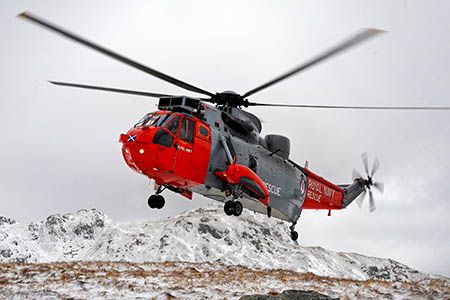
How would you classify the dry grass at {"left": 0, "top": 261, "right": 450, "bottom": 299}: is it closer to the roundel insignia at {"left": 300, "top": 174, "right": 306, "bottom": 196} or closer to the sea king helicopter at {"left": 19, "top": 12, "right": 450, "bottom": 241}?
the sea king helicopter at {"left": 19, "top": 12, "right": 450, "bottom": 241}

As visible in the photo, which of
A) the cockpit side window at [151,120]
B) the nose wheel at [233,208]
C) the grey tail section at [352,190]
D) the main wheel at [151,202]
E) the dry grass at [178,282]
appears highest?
the grey tail section at [352,190]

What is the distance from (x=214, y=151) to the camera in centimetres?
1548

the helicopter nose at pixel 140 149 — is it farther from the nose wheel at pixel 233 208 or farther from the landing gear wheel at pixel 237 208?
the landing gear wheel at pixel 237 208

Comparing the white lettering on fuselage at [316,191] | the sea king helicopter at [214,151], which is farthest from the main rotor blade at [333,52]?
the white lettering on fuselage at [316,191]

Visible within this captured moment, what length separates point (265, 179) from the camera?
58.2ft

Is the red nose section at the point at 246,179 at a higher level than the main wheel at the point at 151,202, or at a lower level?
higher

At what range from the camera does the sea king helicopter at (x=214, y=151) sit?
1359 centimetres

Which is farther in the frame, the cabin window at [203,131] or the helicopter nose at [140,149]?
the cabin window at [203,131]

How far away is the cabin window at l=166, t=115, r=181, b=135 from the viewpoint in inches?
551

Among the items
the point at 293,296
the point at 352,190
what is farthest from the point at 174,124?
the point at 352,190

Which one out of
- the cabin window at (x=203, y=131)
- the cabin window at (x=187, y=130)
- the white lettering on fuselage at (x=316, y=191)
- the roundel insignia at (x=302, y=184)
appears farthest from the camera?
the white lettering on fuselage at (x=316, y=191)

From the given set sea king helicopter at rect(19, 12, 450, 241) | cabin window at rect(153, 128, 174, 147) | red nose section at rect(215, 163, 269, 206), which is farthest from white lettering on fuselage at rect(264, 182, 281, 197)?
cabin window at rect(153, 128, 174, 147)

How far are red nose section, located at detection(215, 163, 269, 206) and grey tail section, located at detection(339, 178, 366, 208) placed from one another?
10418 millimetres

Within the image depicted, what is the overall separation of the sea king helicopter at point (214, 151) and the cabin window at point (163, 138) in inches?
1.3
